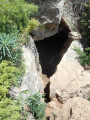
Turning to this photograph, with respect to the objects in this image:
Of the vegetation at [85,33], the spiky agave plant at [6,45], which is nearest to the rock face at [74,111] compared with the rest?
the spiky agave plant at [6,45]

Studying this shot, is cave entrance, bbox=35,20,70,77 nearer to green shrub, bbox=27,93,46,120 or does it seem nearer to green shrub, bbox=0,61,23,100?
green shrub, bbox=27,93,46,120

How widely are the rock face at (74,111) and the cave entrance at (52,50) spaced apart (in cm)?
403

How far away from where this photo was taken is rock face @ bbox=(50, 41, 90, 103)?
580 cm

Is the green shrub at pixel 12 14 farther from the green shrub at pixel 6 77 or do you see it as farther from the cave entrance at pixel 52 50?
the cave entrance at pixel 52 50

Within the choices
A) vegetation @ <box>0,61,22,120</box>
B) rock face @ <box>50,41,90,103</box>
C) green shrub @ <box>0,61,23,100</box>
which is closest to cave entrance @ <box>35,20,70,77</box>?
rock face @ <box>50,41,90,103</box>

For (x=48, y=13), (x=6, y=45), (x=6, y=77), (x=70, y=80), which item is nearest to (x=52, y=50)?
(x=48, y=13)

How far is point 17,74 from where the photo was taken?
4.29 m

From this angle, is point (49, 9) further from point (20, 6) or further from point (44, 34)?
point (20, 6)

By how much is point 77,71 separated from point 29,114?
3787 millimetres

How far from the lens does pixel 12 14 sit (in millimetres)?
4359

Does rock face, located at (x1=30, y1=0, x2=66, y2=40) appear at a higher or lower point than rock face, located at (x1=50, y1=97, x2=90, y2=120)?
higher

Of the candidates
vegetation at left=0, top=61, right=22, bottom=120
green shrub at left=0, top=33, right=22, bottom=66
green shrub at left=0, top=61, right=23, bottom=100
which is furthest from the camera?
green shrub at left=0, top=33, right=22, bottom=66

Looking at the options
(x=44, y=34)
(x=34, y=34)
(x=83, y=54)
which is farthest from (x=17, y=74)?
(x=83, y=54)

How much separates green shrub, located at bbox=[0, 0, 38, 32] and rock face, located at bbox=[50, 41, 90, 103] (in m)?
3.09
